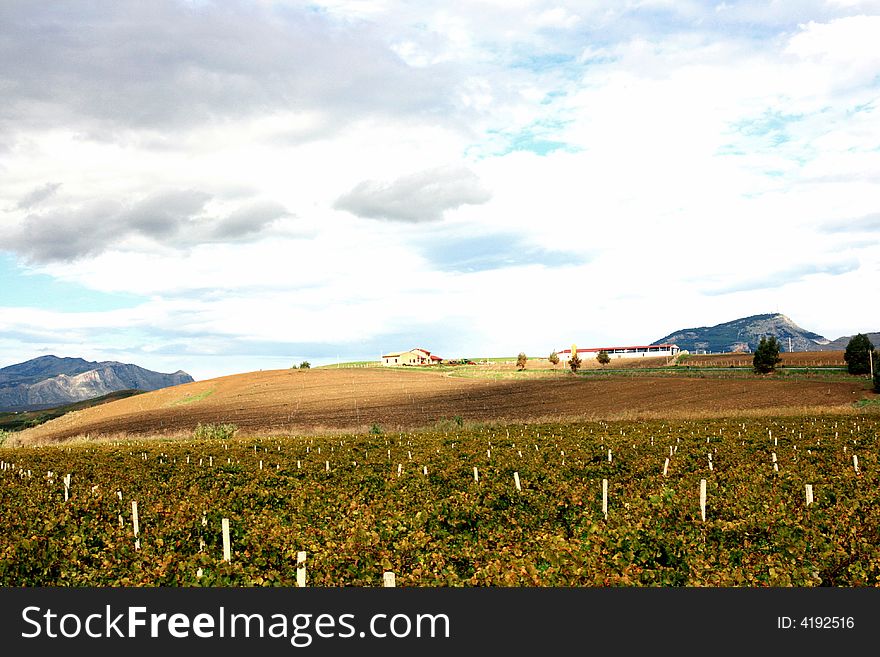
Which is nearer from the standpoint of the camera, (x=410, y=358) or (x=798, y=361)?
(x=798, y=361)

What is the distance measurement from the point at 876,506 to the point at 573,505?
652cm

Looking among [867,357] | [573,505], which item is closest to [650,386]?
[867,357]

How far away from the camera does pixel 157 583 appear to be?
10.5 meters

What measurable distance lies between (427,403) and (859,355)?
53.4 metres

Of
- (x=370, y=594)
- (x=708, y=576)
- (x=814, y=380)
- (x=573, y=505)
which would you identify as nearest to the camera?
(x=370, y=594)

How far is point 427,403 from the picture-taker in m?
77.1

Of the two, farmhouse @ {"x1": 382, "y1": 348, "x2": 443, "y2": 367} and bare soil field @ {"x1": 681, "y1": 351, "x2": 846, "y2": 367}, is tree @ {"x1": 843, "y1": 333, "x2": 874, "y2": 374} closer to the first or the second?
bare soil field @ {"x1": 681, "y1": 351, "x2": 846, "y2": 367}

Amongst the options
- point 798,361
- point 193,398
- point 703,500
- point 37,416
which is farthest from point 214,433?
point 37,416

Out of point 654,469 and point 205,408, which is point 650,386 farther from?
point 654,469

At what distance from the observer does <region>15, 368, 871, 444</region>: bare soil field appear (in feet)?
198

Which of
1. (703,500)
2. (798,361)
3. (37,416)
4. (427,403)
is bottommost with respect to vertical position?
(37,416)

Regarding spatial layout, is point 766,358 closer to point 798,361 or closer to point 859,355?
point 859,355

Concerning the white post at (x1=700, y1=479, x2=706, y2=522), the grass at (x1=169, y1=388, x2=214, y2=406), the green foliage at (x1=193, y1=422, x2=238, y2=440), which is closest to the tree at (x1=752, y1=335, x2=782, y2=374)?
the green foliage at (x1=193, y1=422, x2=238, y2=440)

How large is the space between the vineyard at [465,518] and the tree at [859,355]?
62046 mm
